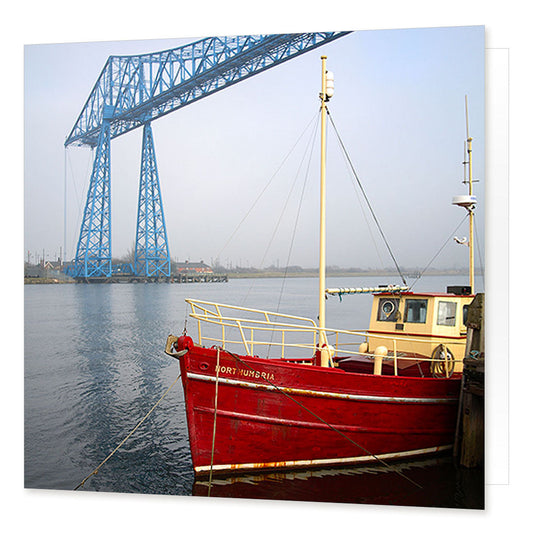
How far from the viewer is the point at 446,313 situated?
24.0 ft

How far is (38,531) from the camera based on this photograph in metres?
5.69

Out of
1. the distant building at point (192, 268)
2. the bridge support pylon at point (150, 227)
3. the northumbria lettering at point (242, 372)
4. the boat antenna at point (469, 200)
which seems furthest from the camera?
the distant building at point (192, 268)

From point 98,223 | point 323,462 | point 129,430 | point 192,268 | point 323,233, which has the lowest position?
point 129,430

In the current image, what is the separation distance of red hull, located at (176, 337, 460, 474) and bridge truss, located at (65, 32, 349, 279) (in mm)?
3420

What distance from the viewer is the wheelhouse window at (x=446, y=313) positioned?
729 cm

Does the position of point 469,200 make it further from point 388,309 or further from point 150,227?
point 150,227

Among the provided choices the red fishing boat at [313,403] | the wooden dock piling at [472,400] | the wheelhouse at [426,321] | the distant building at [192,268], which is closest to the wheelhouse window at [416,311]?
the wheelhouse at [426,321]

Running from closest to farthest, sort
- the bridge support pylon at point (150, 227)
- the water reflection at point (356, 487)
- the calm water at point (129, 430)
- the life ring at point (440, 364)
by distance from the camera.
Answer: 1. the water reflection at point (356, 487)
2. the calm water at point (129, 430)
3. the life ring at point (440, 364)
4. the bridge support pylon at point (150, 227)

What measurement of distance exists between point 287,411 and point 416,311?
7.64ft

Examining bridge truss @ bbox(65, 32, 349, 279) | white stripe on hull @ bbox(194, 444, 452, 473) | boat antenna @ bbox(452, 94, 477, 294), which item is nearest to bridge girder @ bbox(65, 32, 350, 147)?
bridge truss @ bbox(65, 32, 349, 279)

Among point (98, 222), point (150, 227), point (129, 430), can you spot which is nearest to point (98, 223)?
point (98, 222)

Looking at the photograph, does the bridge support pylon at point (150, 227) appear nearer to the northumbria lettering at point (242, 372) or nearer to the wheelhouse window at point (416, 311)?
the wheelhouse window at point (416, 311)

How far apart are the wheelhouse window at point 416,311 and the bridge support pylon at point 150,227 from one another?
5.49m

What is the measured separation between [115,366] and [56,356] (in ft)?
4.86
